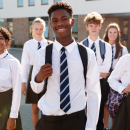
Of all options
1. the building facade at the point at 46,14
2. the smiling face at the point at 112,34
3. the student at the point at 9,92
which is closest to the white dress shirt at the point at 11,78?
the student at the point at 9,92

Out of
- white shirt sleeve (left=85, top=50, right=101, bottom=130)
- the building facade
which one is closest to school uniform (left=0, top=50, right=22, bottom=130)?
white shirt sleeve (left=85, top=50, right=101, bottom=130)

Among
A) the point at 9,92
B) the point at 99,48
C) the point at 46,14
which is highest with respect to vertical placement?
the point at 46,14

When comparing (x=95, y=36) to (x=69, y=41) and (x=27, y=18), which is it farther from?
(x=27, y=18)

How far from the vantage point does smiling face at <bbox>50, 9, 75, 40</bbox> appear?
2090 mm

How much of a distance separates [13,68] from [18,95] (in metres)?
0.39

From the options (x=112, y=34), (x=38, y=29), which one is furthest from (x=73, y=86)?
(x=112, y=34)

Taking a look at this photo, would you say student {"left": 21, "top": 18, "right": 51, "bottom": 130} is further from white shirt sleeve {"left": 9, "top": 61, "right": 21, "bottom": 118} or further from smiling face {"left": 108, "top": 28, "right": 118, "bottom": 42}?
smiling face {"left": 108, "top": 28, "right": 118, "bottom": 42}

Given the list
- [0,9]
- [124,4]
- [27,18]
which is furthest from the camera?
[0,9]

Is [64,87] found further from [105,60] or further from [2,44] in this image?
[105,60]

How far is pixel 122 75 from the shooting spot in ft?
10.4

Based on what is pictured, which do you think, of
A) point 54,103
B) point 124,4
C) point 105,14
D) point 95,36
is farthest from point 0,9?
point 54,103

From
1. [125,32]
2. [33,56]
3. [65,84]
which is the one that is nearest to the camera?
[65,84]

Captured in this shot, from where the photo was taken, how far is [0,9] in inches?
1129

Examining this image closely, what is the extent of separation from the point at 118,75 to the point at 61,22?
1.53m
